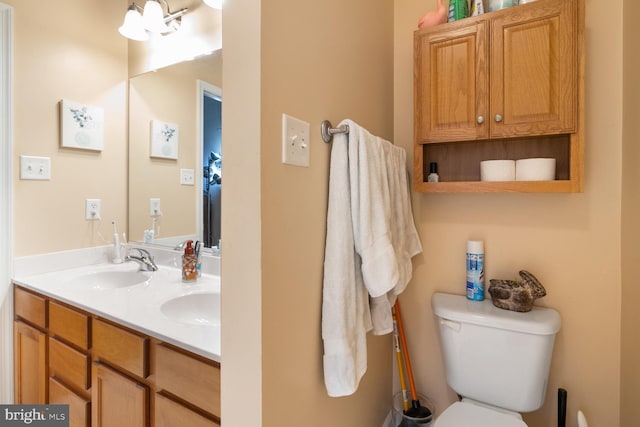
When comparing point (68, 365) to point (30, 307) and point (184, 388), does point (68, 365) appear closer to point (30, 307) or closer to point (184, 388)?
point (30, 307)

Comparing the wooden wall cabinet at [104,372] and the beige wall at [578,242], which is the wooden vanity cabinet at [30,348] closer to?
the wooden wall cabinet at [104,372]

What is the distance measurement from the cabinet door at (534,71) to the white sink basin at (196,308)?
1.26m

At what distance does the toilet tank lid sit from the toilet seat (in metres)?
0.30

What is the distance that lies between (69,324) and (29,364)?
493mm

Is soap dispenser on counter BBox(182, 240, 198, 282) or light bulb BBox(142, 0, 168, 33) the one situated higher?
light bulb BBox(142, 0, 168, 33)

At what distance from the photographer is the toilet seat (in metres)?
1.05

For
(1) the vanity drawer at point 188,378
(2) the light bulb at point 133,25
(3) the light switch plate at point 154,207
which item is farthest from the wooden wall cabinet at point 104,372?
(2) the light bulb at point 133,25

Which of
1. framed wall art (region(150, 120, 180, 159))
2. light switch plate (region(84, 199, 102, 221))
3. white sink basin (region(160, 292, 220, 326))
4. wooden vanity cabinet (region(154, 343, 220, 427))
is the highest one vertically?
framed wall art (region(150, 120, 180, 159))

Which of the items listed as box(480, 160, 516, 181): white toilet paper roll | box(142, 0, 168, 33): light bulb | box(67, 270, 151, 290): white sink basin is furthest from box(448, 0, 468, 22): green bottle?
box(67, 270, 151, 290): white sink basin

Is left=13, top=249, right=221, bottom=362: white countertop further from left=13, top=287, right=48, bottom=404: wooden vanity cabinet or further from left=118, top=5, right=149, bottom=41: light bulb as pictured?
left=118, top=5, right=149, bottom=41: light bulb

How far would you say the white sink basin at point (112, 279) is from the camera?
160 cm

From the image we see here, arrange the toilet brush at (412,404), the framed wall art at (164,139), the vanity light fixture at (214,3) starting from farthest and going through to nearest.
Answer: the framed wall art at (164,139) → the vanity light fixture at (214,3) → the toilet brush at (412,404)

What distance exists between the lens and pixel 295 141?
777 mm

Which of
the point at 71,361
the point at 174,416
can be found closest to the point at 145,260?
the point at 71,361
